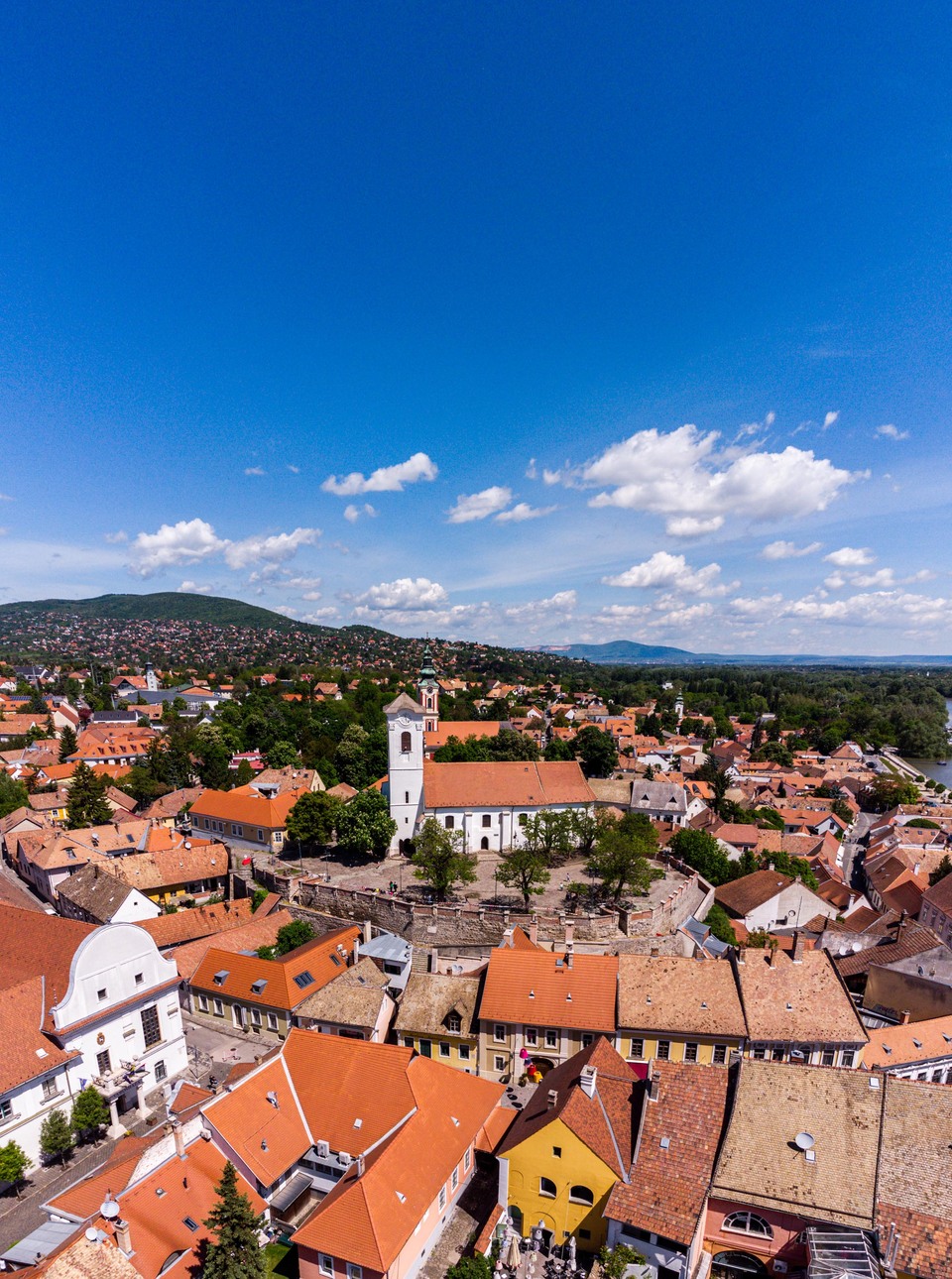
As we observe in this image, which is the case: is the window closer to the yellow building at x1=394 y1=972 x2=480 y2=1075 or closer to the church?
the yellow building at x1=394 y1=972 x2=480 y2=1075

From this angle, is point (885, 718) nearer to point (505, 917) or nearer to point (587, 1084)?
point (505, 917)

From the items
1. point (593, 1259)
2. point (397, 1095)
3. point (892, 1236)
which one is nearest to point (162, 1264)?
point (397, 1095)

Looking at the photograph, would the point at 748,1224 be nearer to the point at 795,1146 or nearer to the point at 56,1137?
the point at 795,1146

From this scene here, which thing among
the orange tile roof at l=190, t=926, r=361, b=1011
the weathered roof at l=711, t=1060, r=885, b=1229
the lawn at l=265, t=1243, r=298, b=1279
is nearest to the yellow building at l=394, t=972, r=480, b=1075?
the orange tile roof at l=190, t=926, r=361, b=1011

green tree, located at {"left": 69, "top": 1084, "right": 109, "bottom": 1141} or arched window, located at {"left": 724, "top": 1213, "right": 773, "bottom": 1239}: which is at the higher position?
arched window, located at {"left": 724, "top": 1213, "right": 773, "bottom": 1239}

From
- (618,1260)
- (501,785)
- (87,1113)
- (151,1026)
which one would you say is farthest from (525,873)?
(87,1113)

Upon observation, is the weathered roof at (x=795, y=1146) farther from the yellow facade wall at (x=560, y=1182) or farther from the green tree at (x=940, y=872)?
the green tree at (x=940, y=872)
